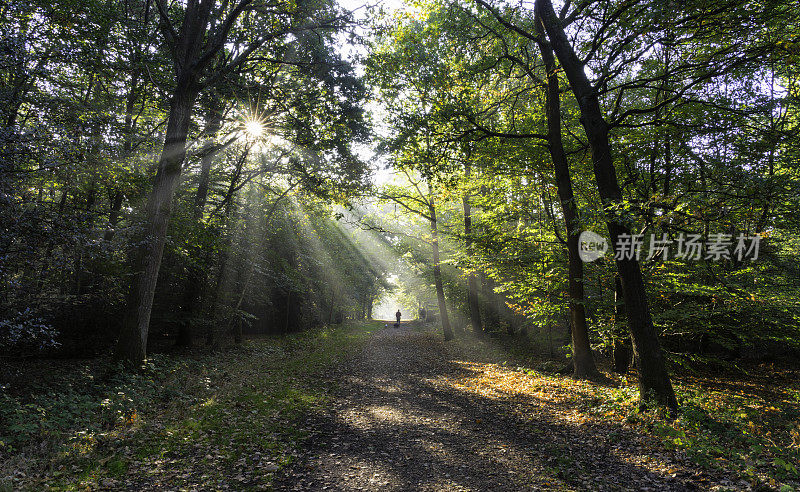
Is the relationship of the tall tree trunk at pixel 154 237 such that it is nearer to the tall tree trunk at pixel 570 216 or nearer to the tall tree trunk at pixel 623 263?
the tall tree trunk at pixel 623 263

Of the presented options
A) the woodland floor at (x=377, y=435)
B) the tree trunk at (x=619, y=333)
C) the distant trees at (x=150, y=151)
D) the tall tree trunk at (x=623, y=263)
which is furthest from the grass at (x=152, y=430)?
the tree trunk at (x=619, y=333)

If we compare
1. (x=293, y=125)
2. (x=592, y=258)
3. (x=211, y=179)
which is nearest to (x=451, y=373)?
(x=592, y=258)

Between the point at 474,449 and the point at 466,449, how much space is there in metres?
0.14

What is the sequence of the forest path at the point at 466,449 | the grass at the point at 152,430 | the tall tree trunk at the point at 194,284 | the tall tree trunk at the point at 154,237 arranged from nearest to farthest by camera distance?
the grass at the point at 152,430, the forest path at the point at 466,449, the tall tree trunk at the point at 154,237, the tall tree trunk at the point at 194,284

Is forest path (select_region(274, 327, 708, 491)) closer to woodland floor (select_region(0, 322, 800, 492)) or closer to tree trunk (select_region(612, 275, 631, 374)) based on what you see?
woodland floor (select_region(0, 322, 800, 492))

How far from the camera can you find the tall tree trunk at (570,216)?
10.1 metres

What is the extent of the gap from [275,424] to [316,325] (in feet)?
88.4

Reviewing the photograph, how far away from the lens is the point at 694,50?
8297 millimetres

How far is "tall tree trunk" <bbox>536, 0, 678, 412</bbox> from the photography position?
7.02 m

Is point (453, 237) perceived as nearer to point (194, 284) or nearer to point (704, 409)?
point (704, 409)

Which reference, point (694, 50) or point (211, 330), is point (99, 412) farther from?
point (694, 50)

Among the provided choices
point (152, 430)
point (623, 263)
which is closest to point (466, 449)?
point (623, 263)

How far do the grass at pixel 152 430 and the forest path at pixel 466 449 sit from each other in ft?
2.48

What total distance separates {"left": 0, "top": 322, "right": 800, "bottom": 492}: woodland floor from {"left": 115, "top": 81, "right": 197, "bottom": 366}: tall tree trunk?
98 cm
